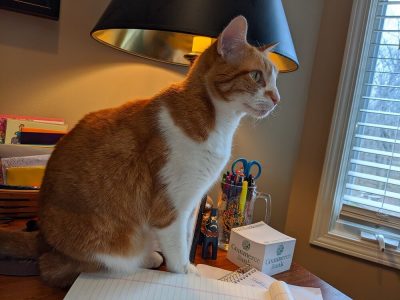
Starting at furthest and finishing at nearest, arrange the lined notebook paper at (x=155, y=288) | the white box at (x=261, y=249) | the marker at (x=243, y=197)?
the marker at (x=243, y=197), the white box at (x=261, y=249), the lined notebook paper at (x=155, y=288)

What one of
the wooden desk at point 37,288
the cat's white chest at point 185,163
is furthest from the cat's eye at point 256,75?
the wooden desk at point 37,288

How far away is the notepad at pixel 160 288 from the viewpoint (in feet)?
2.13

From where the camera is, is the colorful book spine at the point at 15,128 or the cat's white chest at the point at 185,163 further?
the colorful book spine at the point at 15,128

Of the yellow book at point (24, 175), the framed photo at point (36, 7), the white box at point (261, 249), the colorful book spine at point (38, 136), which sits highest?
the framed photo at point (36, 7)

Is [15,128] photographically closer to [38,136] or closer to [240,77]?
[38,136]

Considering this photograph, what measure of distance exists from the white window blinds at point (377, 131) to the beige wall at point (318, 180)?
91mm

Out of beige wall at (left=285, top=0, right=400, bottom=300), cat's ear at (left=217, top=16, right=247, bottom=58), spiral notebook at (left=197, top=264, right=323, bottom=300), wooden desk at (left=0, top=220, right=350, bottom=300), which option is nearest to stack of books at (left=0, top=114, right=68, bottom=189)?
wooden desk at (left=0, top=220, right=350, bottom=300)

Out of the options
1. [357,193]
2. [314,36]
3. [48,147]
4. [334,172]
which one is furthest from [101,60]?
[357,193]

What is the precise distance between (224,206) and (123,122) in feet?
1.50

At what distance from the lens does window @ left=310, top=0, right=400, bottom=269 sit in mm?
1230

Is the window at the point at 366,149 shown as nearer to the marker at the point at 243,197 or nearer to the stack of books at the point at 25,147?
the marker at the point at 243,197

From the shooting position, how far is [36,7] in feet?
3.69

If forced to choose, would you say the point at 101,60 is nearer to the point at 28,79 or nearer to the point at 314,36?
the point at 28,79

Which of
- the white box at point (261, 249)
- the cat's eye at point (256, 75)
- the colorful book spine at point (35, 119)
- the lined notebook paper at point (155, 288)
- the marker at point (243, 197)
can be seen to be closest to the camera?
the lined notebook paper at point (155, 288)
